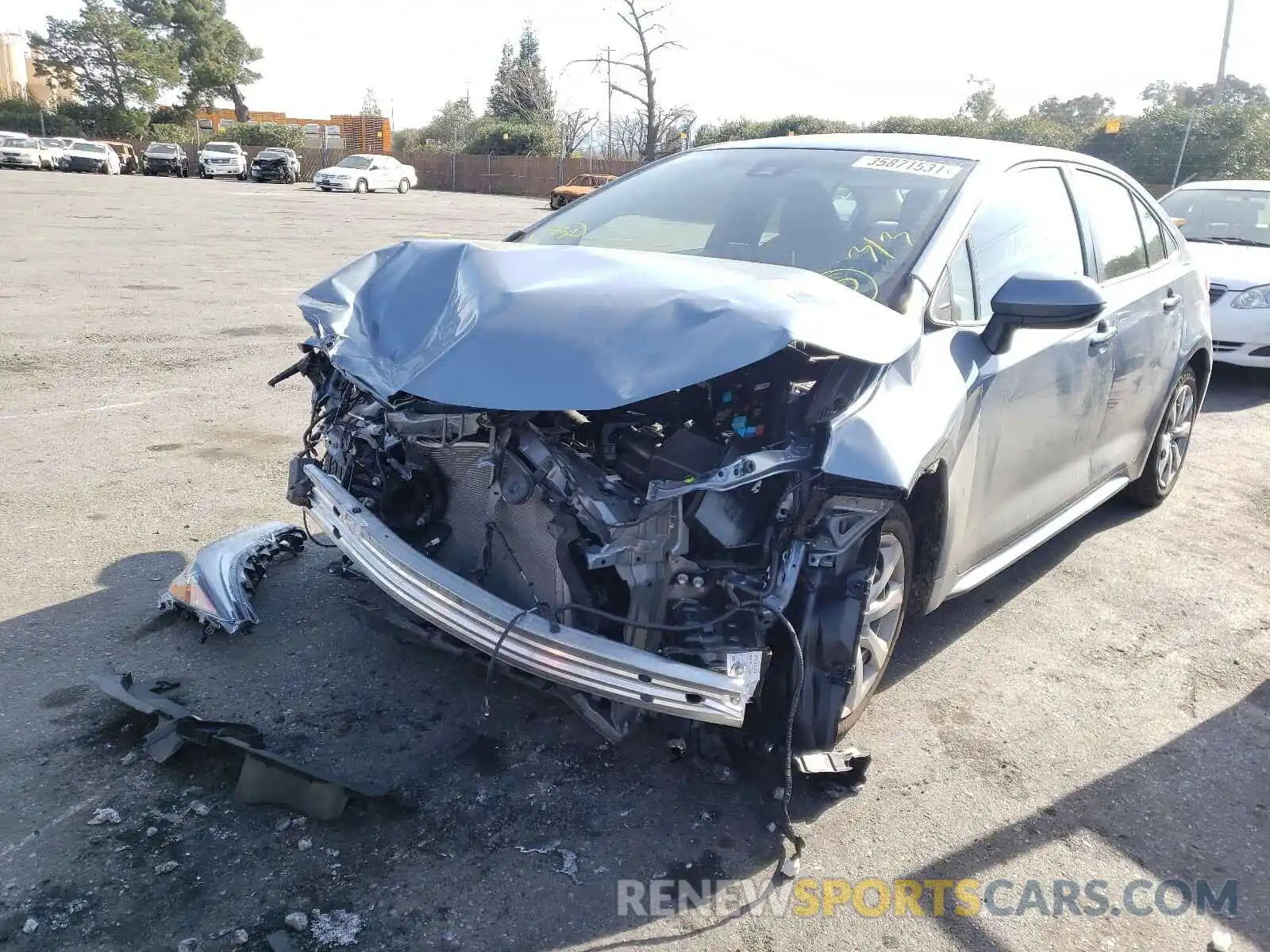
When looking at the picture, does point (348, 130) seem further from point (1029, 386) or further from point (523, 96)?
point (1029, 386)

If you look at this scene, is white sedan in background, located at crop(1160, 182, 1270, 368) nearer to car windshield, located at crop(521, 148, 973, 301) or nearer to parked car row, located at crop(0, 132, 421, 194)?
car windshield, located at crop(521, 148, 973, 301)

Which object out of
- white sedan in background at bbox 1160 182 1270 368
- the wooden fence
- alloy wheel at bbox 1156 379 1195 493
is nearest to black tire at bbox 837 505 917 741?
alloy wheel at bbox 1156 379 1195 493

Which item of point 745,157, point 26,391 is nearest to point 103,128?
point 26,391

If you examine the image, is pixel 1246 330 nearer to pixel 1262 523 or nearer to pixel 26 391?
pixel 1262 523

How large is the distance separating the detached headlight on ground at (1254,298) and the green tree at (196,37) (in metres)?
75.7

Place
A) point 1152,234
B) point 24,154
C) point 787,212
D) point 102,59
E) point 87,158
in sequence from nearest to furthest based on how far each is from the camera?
point 787,212
point 1152,234
point 24,154
point 87,158
point 102,59

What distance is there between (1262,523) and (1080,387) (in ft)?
8.14

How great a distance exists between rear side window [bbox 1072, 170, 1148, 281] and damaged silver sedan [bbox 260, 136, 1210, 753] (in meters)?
0.65

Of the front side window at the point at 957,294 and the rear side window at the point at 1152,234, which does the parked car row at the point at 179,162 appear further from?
the front side window at the point at 957,294

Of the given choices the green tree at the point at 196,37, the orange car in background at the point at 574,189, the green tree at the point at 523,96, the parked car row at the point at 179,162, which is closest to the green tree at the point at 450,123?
the green tree at the point at 523,96

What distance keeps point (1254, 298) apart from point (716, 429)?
24.8ft

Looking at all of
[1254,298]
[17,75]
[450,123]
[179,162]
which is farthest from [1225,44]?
[17,75]

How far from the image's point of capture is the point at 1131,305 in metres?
4.36

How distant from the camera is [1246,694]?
379 cm
